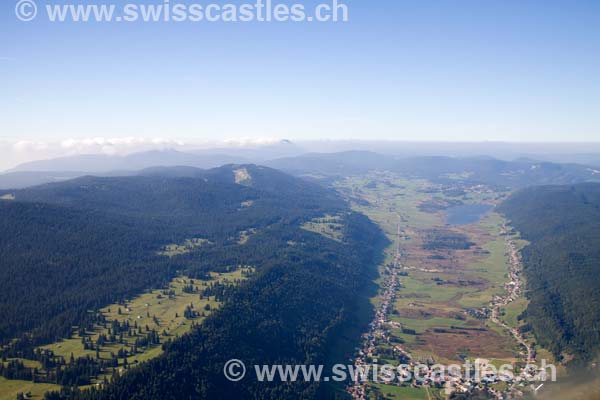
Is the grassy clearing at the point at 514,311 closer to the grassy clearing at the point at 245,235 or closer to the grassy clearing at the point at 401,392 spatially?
the grassy clearing at the point at 401,392

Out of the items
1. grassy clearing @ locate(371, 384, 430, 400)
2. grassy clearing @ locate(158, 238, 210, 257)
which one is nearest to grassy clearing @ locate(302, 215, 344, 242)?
grassy clearing @ locate(158, 238, 210, 257)

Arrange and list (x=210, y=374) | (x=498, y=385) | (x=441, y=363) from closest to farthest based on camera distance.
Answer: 1. (x=210, y=374)
2. (x=498, y=385)
3. (x=441, y=363)

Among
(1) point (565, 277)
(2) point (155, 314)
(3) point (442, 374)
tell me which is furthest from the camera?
(1) point (565, 277)

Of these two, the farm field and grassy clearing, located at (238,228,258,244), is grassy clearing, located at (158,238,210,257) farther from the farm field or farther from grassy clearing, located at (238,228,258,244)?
the farm field

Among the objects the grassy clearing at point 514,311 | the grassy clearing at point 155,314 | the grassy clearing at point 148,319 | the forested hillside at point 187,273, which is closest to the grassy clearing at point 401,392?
the forested hillside at point 187,273

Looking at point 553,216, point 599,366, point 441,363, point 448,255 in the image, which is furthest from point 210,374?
point 553,216

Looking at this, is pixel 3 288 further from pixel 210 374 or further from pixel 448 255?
pixel 448 255

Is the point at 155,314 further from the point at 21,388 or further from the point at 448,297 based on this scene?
the point at 448,297

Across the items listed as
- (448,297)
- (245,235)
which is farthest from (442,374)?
(245,235)
